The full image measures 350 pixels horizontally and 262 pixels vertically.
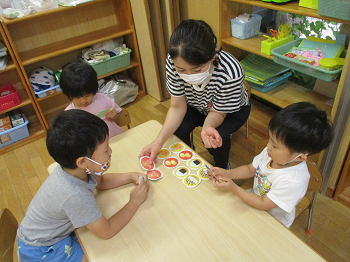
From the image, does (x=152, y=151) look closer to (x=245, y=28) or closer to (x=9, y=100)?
(x=245, y=28)

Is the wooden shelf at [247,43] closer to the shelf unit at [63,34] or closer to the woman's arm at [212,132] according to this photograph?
the woman's arm at [212,132]

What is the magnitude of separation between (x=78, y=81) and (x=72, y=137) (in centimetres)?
75

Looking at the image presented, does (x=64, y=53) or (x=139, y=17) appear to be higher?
(x=139, y=17)

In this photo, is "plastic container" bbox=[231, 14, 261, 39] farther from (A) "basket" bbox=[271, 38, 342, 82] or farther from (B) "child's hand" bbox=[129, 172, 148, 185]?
(B) "child's hand" bbox=[129, 172, 148, 185]

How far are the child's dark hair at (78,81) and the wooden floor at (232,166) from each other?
101 centimetres

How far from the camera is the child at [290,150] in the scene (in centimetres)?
92

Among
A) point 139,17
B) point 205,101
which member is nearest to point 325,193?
point 205,101

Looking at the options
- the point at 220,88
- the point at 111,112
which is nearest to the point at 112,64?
the point at 111,112

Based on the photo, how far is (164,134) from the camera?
4.38 feet

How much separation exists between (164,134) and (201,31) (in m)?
0.51

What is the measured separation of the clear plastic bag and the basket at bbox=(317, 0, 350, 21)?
79.7 inches

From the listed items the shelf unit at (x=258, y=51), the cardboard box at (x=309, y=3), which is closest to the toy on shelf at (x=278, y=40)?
the shelf unit at (x=258, y=51)

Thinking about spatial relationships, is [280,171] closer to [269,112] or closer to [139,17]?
[269,112]

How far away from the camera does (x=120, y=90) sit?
2.89 meters
